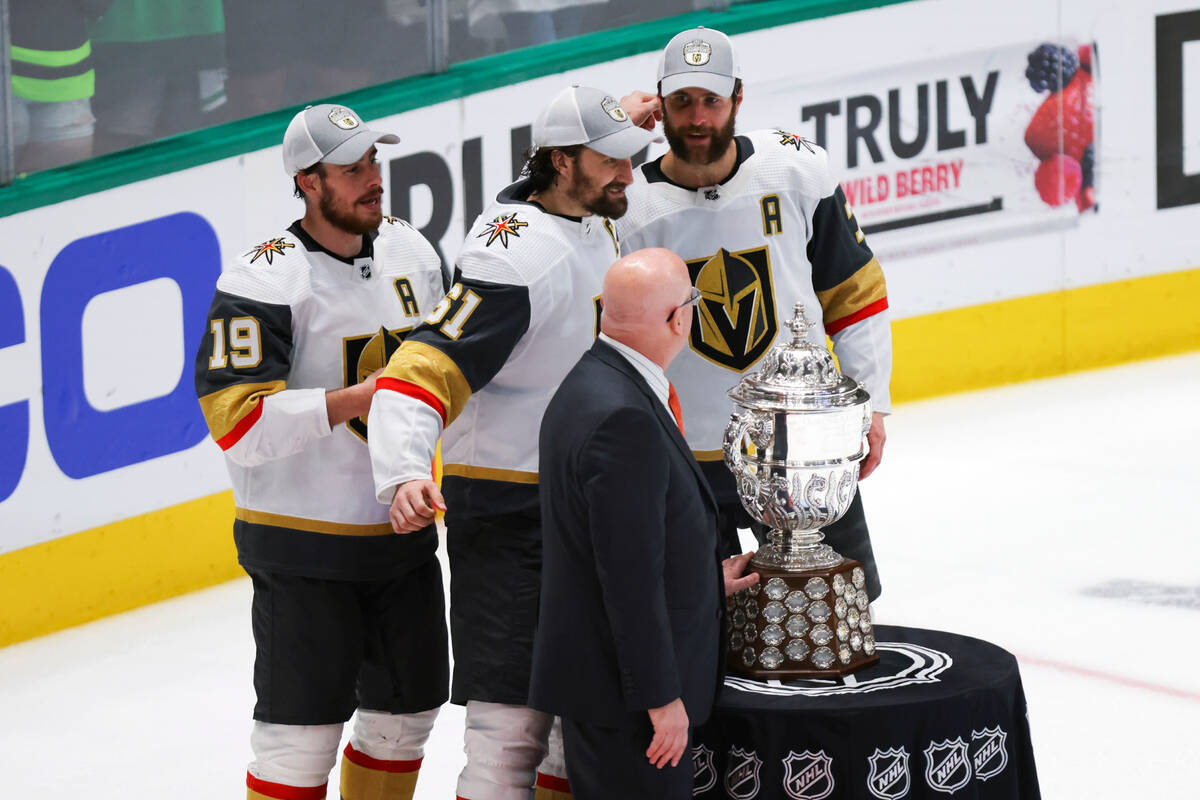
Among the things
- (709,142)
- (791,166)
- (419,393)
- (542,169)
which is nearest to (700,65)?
(709,142)

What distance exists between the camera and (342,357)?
3.33m

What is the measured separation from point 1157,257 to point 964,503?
2502 mm

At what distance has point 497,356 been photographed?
3.12 meters

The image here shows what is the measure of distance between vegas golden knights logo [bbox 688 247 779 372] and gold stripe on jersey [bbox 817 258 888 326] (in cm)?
19

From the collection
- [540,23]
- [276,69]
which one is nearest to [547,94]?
[540,23]

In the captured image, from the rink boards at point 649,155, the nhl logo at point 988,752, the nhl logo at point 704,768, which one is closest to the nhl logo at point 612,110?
the nhl logo at point 704,768

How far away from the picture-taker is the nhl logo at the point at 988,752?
2.82 metres

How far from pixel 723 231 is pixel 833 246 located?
248 mm

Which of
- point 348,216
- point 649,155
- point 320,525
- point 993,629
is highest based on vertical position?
point 649,155

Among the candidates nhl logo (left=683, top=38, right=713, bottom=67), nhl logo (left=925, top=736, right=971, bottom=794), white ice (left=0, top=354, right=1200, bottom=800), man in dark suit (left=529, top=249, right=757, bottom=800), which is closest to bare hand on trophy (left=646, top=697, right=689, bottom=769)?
man in dark suit (left=529, top=249, right=757, bottom=800)

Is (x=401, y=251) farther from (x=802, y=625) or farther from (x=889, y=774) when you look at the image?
(x=889, y=774)

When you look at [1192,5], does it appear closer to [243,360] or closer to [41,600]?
[41,600]

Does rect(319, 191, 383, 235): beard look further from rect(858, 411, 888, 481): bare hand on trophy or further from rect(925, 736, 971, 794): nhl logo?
rect(925, 736, 971, 794): nhl logo

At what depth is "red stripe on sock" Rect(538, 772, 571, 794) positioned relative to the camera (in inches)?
134
